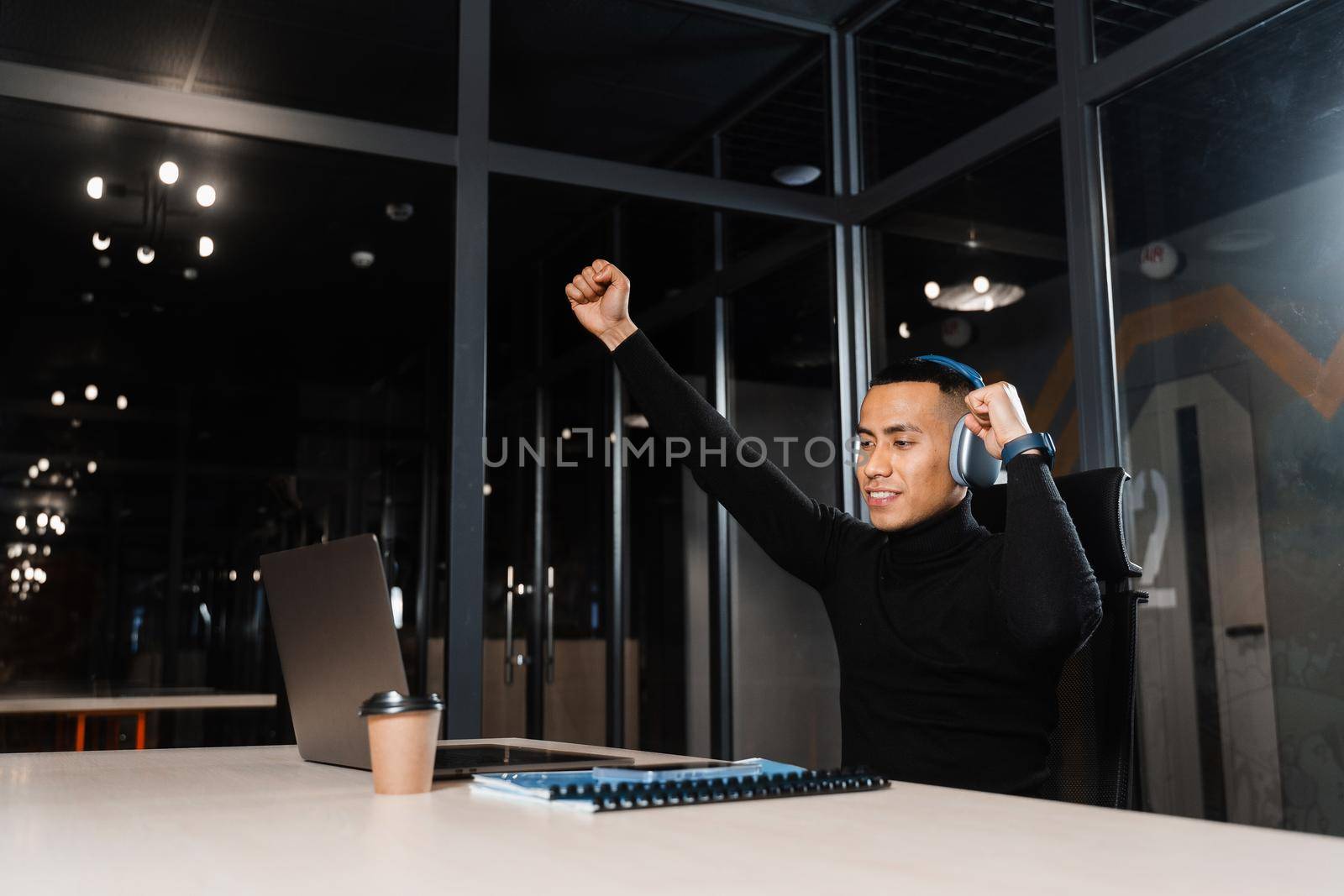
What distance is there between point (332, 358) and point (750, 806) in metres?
3.72

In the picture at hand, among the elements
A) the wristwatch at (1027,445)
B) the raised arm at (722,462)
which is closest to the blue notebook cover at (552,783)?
the wristwatch at (1027,445)

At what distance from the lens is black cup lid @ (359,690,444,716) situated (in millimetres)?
1124

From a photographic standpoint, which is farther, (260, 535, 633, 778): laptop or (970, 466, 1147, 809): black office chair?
(970, 466, 1147, 809): black office chair

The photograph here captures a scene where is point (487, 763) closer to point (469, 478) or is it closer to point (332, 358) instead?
point (469, 478)

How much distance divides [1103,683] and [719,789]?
0.82 meters

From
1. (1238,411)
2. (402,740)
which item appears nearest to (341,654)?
(402,740)

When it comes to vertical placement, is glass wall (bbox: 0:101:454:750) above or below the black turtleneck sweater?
above

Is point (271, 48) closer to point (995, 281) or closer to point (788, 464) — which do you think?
point (788, 464)

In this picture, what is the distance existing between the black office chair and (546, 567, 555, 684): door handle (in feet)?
9.41

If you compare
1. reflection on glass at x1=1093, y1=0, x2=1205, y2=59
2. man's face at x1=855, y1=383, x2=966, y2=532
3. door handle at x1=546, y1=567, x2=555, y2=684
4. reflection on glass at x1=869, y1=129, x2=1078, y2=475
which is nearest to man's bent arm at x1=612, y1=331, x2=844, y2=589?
man's face at x1=855, y1=383, x2=966, y2=532

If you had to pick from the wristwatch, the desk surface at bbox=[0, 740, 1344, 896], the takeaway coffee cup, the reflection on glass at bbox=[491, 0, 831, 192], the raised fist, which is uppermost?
the reflection on glass at bbox=[491, 0, 831, 192]

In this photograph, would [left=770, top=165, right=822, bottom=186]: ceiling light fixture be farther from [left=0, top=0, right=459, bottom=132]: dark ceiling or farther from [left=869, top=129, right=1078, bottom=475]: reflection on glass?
[left=0, top=0, right=459, bottom=132]: dark ceiling

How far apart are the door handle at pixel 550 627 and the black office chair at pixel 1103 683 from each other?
287 cm

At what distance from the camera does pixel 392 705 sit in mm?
1129
